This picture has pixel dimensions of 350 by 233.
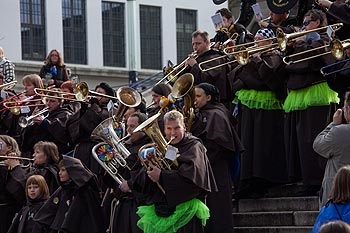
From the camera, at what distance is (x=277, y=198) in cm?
1306

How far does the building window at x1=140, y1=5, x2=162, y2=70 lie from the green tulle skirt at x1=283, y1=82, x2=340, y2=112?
33.2m

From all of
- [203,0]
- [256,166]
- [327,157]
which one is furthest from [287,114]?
[203,0]

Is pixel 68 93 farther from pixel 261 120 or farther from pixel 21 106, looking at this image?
pixel 261 120

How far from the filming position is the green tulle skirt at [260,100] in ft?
43.1

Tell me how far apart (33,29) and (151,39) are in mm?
5748

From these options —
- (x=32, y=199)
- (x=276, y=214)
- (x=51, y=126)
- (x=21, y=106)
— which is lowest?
(x=276, y=214)

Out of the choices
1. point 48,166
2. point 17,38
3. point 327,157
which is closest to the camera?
point 327,157

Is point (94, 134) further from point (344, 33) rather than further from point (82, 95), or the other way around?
point (344, 33)

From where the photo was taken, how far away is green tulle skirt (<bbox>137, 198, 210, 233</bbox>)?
11430mm

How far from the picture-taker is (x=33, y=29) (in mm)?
42438

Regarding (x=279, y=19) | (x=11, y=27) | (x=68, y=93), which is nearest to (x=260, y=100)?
(x=279, y=19)

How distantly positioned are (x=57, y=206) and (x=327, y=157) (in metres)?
3.92

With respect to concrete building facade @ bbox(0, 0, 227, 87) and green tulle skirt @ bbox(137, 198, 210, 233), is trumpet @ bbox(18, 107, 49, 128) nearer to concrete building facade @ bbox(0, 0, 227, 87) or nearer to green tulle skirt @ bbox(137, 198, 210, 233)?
green tulle skirt @ bbox(137, 198, 210, 233)

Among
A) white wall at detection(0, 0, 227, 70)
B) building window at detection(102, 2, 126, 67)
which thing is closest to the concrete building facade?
white wall at detection(0, 0, 227, 70)
